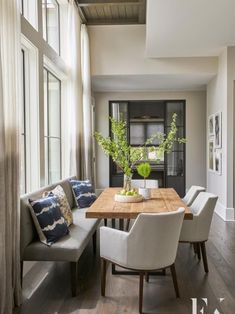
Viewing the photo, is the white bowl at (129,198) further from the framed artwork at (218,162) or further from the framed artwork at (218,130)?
the framed artwork at (218,130)

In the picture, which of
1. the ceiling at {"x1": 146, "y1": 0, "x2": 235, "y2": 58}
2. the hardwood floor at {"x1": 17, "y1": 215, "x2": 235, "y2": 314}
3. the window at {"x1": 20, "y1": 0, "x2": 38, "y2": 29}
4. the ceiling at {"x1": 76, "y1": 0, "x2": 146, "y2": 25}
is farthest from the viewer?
the ceiling at {"x1": 76, "y1": 0, "x2": 146, "y2": 25}

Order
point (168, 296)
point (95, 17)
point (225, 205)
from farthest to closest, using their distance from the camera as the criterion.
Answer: point (95, 17) < point (225, 205) < point (168, 296)

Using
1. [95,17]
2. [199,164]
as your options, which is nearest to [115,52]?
[95,17]

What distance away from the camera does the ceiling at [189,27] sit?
13.0 feet

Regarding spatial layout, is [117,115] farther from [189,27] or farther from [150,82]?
[189,27]

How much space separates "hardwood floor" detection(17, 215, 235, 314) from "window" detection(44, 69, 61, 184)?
1593 millimetres

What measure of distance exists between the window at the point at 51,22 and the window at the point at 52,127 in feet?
1.65

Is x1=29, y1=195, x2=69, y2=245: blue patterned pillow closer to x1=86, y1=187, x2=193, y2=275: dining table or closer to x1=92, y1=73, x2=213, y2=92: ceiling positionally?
x1=86, y1=187, x2=193, y2=275: dining table

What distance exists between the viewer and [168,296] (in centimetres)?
274

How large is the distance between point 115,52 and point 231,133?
9.19 feet

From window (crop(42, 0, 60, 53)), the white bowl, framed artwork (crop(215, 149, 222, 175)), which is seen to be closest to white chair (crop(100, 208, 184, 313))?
the white bowl

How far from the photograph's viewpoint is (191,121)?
8.08 metres

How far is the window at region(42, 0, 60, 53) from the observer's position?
14.5 ft

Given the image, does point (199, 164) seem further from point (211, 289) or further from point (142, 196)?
point (211, 289)
